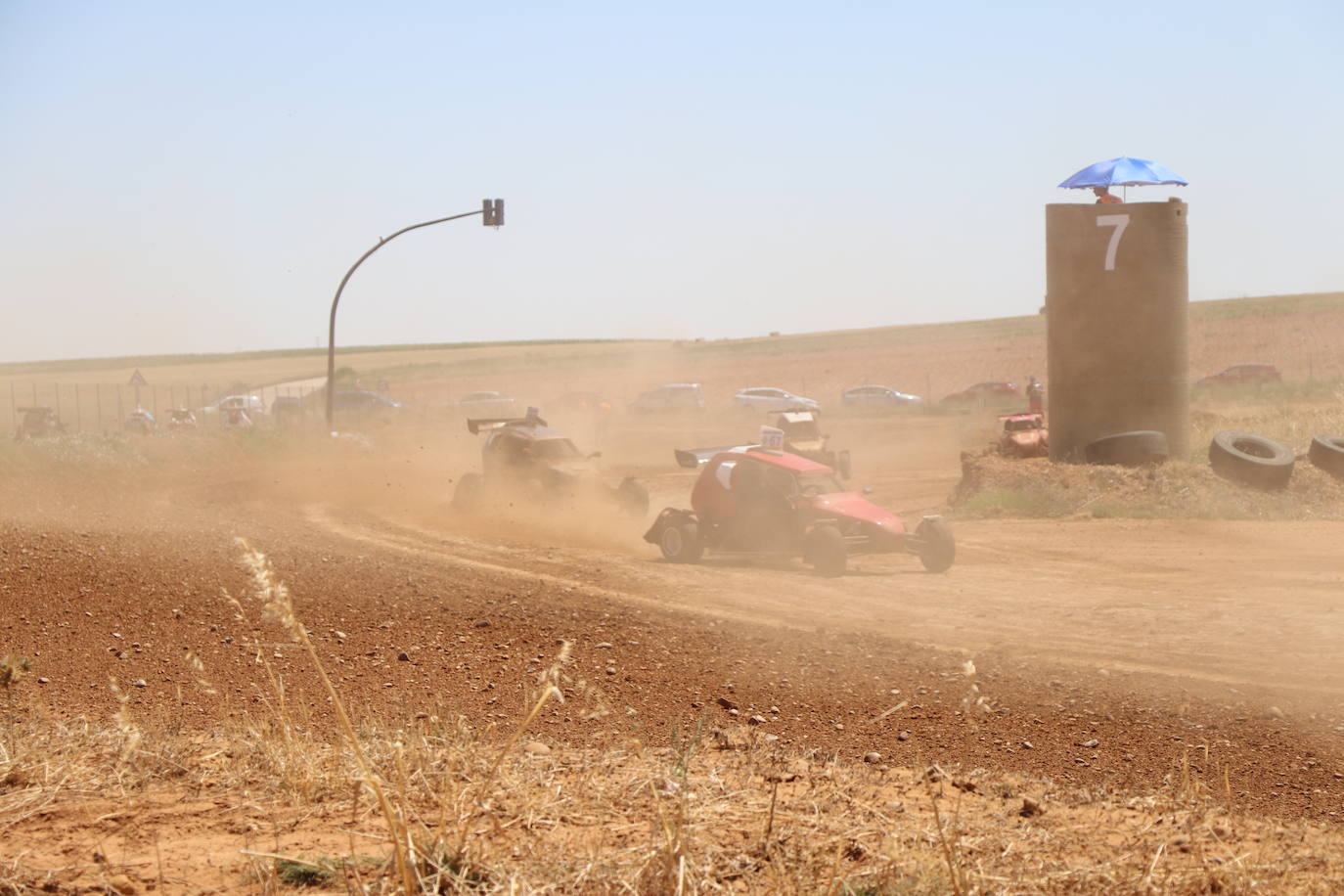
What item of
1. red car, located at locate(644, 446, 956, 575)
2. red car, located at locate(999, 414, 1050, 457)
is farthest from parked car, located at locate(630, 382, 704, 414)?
red car, located at locate(644, 446, 956, 575)

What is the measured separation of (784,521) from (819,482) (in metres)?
0.68

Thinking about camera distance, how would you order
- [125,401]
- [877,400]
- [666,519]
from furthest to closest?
1. [125,401]
2. [877,400]
3. [666,519]

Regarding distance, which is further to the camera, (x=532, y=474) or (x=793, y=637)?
(x=532, y=474)

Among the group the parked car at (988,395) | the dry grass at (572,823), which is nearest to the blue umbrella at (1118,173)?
the dry grass at (572,823)

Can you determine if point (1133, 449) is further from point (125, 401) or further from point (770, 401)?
point (125, 401)

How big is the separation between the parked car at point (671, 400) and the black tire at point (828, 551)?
128 feet

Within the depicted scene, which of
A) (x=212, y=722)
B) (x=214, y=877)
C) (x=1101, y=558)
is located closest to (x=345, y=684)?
(x=212, y=722)

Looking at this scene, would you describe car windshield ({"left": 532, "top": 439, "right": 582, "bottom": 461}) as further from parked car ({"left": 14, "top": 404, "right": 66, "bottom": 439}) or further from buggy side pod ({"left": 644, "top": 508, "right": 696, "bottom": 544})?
parked car ({"left": 14, "top": 404, "right": 66, "bottom": 439})

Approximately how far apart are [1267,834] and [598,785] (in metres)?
2.74

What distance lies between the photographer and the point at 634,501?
19.4 metres

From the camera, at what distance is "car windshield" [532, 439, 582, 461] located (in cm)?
2085

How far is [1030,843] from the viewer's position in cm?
463

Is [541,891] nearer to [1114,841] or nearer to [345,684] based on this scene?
[1114,841]

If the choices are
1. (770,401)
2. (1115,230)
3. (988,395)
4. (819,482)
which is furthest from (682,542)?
(988,395)
